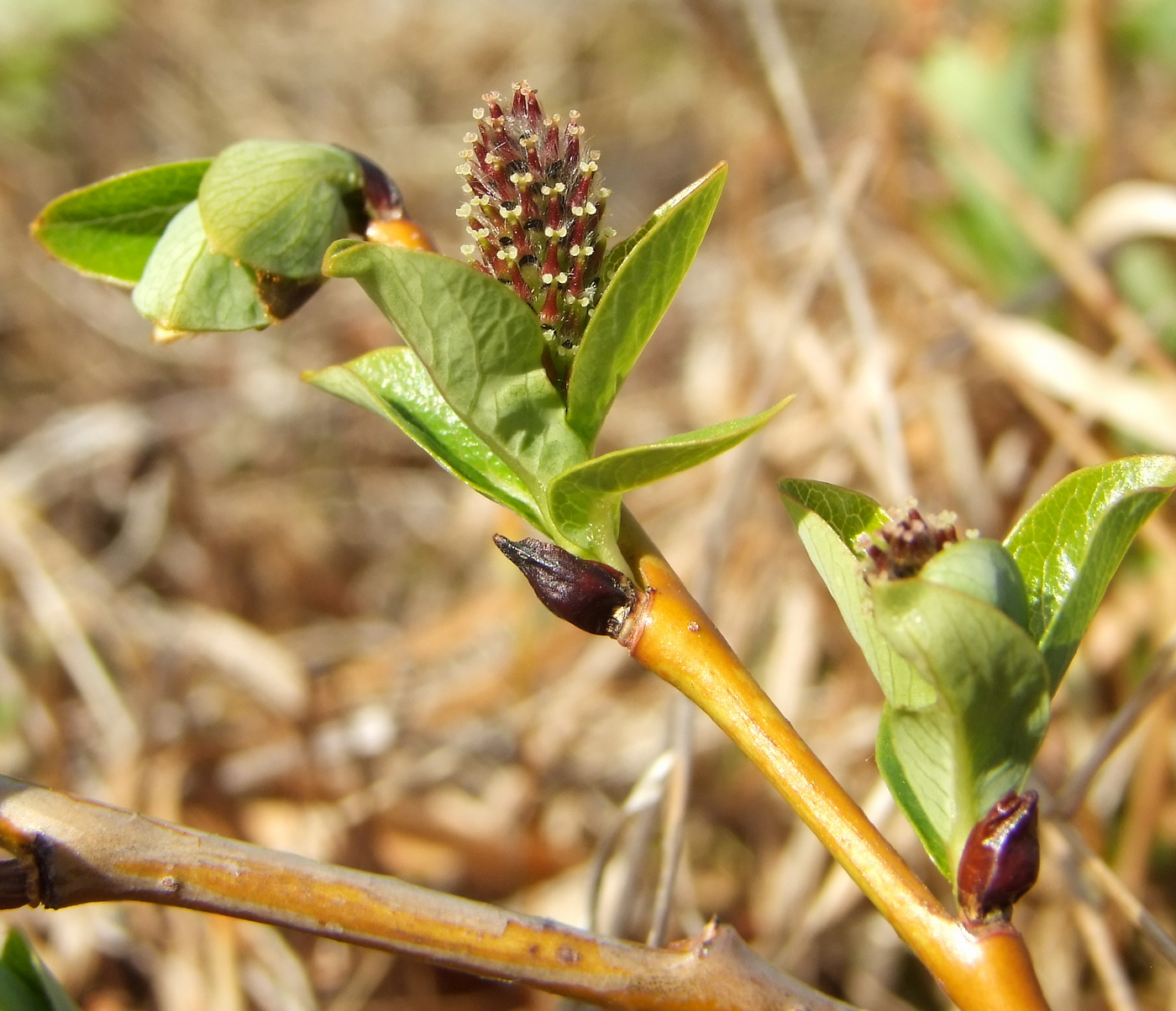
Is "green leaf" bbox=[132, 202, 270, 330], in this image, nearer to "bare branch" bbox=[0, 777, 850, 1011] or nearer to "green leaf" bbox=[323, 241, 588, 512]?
"green leaf" bbox=[323, 241, 588, 512]

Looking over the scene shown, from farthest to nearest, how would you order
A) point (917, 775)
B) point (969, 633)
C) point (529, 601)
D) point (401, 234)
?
point (529, 601)
point (401, 234)
point (917, 775)
point (969, 633)

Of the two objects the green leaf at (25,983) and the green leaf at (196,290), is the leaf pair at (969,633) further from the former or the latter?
the green leaf at (25,983)

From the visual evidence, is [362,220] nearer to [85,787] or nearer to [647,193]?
[85,787]

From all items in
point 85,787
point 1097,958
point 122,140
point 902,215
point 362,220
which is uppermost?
point 362,220

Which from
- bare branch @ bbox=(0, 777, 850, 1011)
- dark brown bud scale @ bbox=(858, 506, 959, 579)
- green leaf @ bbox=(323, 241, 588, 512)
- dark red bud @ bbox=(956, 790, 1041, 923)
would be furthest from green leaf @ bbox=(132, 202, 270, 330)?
dark red bud @ bbox=(956, 790, 1041, 923)

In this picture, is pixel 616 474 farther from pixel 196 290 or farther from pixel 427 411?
pixel 196 290

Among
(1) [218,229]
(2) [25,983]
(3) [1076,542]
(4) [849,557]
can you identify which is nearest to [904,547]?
(4) [849,557]

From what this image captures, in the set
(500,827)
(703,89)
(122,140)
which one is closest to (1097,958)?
(500,827)
